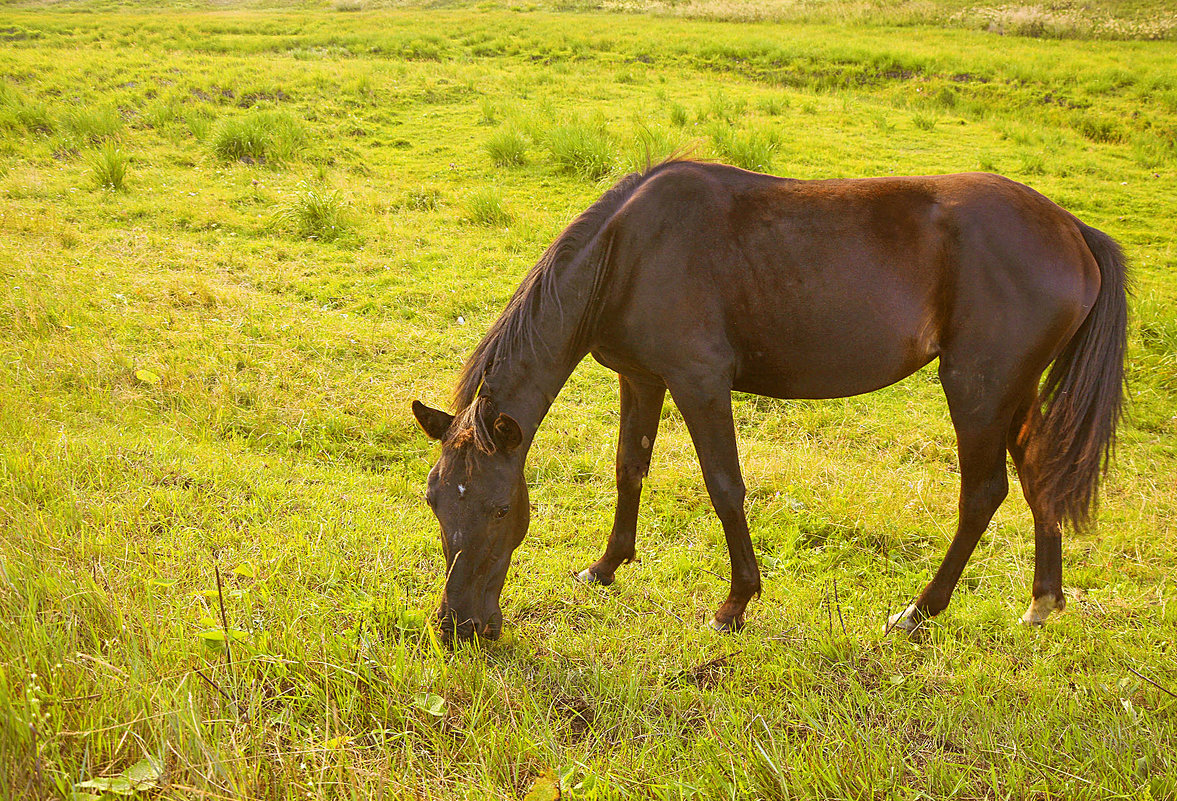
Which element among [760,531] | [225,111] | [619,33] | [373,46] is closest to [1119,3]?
[619,33]

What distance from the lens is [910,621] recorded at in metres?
3.43

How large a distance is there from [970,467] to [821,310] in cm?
104

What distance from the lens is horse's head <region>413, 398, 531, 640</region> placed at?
282cm

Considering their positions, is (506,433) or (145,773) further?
(506,433)

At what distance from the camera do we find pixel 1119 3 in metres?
21.2

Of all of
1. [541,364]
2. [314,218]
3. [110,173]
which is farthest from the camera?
[110,173]

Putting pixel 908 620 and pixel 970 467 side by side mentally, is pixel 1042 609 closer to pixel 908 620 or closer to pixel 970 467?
pixel 908 620

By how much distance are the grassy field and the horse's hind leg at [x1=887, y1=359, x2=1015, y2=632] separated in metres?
0.15

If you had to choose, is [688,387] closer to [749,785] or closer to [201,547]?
[749,785]

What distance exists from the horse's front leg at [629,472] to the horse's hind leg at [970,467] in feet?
4.24

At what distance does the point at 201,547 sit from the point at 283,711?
1.41m

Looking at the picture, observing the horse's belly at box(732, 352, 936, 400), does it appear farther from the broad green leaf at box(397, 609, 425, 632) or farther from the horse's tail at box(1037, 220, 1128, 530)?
the broad green leaf at box(397, 609, 425, 632)

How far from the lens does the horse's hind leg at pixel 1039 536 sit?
11.5ft

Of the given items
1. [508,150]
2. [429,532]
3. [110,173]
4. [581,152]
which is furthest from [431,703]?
[110,173]
